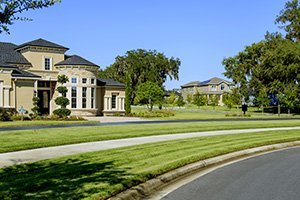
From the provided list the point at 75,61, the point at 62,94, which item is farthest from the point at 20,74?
the point at 75,61

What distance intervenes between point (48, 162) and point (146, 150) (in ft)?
12.1

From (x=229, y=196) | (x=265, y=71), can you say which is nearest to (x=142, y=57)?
(x=265, y=71)

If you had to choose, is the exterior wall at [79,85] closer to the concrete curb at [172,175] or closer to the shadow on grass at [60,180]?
the concrete curb at [172,175]

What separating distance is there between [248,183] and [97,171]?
3628mm

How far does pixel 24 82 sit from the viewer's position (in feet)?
118

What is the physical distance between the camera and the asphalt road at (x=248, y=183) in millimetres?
7602

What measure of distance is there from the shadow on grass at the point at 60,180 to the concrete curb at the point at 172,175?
0.34m

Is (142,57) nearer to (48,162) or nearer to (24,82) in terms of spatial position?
(24,82)

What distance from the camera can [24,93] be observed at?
35875 mm

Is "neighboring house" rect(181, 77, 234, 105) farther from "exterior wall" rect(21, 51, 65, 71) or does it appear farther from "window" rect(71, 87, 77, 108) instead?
"exterior wall" rect(21, 51, 65, 71)

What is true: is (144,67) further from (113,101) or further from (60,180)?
(60,180)

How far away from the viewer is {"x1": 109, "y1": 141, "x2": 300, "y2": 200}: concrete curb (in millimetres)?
7533

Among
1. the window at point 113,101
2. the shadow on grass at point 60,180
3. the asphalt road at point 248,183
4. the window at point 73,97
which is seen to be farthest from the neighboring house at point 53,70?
the asphalt road at point 248,183

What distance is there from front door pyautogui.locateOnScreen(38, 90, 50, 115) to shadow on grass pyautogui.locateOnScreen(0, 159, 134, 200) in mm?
32390
